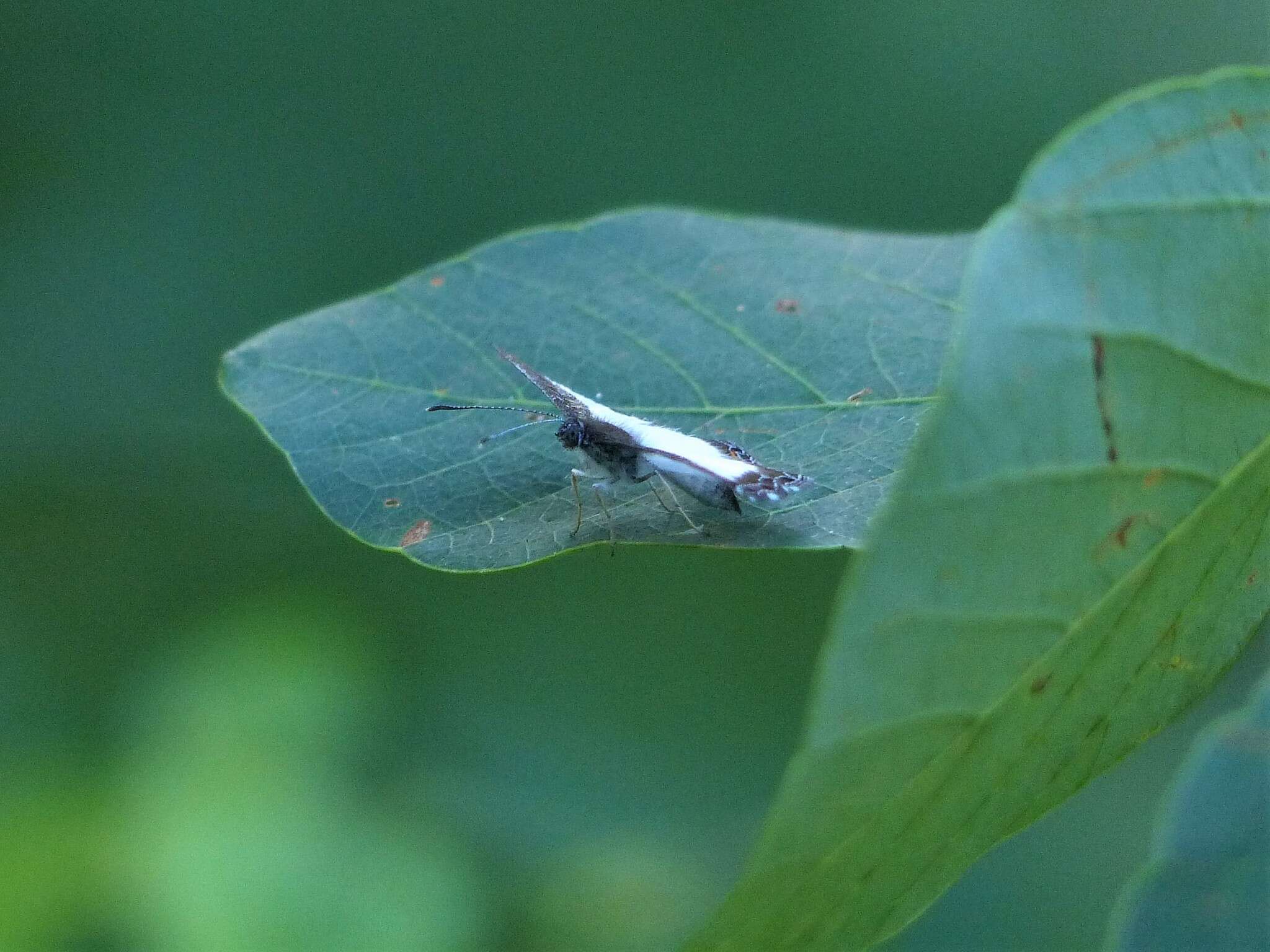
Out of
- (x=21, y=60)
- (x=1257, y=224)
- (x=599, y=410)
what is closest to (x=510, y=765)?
(x=599, y=410)

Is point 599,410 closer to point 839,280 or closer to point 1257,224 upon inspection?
point 839,280

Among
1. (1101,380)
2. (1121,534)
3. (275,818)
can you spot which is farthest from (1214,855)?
(275,818)

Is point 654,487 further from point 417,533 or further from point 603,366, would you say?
point 417,533

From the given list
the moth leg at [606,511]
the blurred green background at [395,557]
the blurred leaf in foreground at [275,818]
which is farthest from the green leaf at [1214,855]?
the blurred leaf in foreground at [275,818]

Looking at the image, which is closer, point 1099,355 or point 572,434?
point 1099,355

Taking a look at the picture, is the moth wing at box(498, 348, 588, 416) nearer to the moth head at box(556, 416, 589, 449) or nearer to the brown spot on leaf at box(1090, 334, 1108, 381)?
the moth head at box(556, 416, 589, 449)
